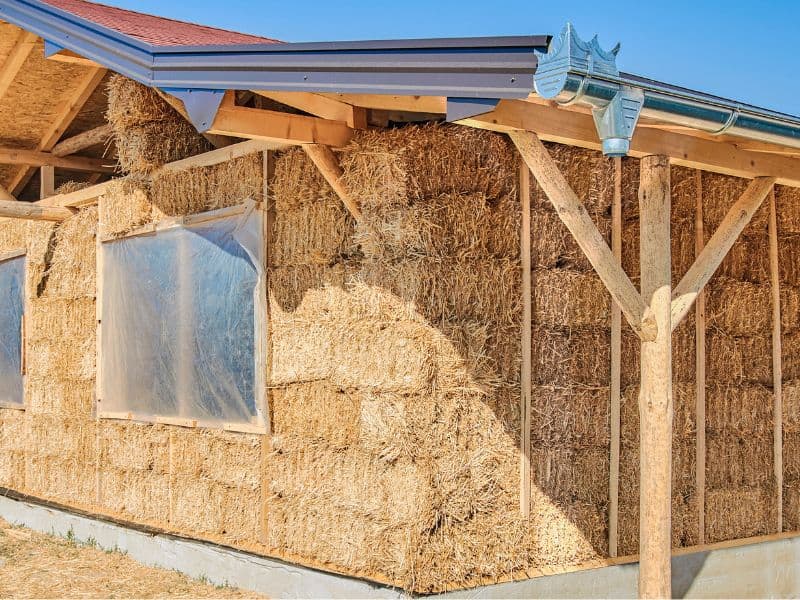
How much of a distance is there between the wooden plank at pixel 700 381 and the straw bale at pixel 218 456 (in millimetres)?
3143

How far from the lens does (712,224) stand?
25.0ft

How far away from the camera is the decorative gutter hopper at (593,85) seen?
4273mm

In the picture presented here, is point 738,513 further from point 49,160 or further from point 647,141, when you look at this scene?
point 49,160

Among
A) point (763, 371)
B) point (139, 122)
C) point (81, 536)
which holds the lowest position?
point (81, 536)

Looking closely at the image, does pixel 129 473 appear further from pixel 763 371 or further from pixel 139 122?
pixel 763 371

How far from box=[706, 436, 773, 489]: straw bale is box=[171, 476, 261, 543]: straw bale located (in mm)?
3289

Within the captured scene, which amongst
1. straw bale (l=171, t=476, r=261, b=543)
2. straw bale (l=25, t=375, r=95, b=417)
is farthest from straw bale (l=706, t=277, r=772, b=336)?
straw bale (l=25, t=375, r=95, b=417)

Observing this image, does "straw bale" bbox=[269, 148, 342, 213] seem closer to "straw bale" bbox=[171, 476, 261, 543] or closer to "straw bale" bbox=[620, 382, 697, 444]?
"straw bale" bbox=[171, 476, 261, 543]

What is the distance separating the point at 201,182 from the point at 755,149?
4.10m

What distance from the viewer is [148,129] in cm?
861

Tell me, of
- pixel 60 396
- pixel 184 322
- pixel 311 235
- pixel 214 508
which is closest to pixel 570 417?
pixel 311 235

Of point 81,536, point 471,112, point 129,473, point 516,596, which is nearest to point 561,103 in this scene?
point 471,112

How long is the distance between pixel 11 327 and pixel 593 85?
8832mm

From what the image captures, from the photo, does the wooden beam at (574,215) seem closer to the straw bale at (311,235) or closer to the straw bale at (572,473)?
the straw bale at (572,473)
